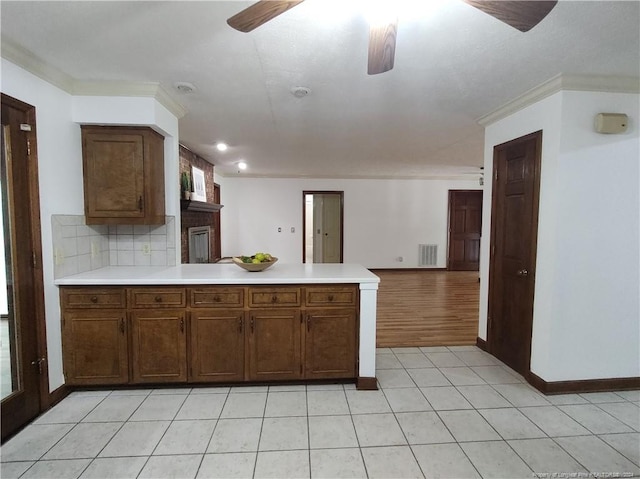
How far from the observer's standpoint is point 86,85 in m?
2.40

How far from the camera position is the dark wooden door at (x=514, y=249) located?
2549mm

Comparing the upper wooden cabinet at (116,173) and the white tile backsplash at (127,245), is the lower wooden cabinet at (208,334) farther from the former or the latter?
the upper wooden cabinet at (116,173)

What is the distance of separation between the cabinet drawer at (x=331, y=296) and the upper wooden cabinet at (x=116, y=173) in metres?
1.47

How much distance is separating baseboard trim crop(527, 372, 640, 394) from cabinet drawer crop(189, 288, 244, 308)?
7.66 ft

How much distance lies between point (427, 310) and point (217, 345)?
317 centimetres

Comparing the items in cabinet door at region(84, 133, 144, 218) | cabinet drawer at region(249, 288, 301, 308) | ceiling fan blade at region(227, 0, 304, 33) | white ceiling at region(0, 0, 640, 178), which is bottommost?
cabinet drawer at region(249, 288, 301, 308)

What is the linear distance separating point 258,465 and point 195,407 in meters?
0.73

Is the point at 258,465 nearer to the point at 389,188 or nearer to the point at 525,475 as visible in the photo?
the point at 525,475

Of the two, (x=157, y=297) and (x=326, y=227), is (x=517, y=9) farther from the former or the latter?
→ (x=326, y=227)

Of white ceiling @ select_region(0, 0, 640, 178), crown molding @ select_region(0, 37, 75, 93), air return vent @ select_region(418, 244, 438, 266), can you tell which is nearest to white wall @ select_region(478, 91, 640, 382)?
white ceiling @ select_region(0, 0, 640, 178)

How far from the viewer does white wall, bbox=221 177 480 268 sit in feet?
24.2

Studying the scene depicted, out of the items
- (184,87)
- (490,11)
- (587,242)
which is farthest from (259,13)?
(587,242)

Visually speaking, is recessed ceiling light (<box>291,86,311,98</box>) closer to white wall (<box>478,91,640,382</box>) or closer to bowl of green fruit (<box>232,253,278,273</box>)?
bowl of green fruit (<box>232,253,278,273</box>)

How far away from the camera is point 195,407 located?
2180 mm
